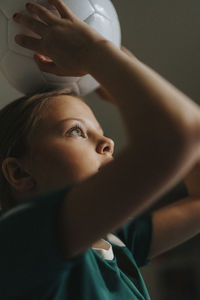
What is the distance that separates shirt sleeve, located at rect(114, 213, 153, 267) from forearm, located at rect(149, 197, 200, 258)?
0.03 ft

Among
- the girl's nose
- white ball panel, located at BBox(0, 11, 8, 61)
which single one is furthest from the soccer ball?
the girl's nose

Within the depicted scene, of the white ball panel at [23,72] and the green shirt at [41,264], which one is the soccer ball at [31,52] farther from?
the green shirt at [41,264]

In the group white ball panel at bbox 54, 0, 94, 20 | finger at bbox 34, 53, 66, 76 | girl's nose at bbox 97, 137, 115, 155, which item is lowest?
girl's nose at bbox 97, 137, 115, 155

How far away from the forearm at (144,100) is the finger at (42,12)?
0.45ft

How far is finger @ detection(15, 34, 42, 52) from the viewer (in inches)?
25.0

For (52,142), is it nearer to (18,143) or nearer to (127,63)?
(18,143)

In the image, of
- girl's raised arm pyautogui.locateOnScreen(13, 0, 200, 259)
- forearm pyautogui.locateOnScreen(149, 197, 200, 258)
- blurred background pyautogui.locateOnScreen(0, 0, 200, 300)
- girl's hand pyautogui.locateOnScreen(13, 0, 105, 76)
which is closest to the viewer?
girl's raised arm pyautogui.locateOnScreen(13, 0, 200, 259)

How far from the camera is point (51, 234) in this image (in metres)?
0.45

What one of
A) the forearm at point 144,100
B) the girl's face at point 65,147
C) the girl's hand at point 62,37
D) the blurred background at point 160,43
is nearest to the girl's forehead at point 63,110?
the girl's face at point 65,147

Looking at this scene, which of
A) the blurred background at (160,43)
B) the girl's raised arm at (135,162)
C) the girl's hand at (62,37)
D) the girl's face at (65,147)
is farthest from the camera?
the blurred background at (160,43)

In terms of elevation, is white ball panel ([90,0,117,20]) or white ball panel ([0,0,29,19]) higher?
white ball panel ([0,0,29,19])

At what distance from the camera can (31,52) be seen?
27.8 inches

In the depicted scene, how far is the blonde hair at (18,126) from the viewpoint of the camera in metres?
0.75

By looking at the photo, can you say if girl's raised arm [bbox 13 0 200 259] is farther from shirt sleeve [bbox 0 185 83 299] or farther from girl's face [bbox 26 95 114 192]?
girl's face [bbox 26 95 114 192]
